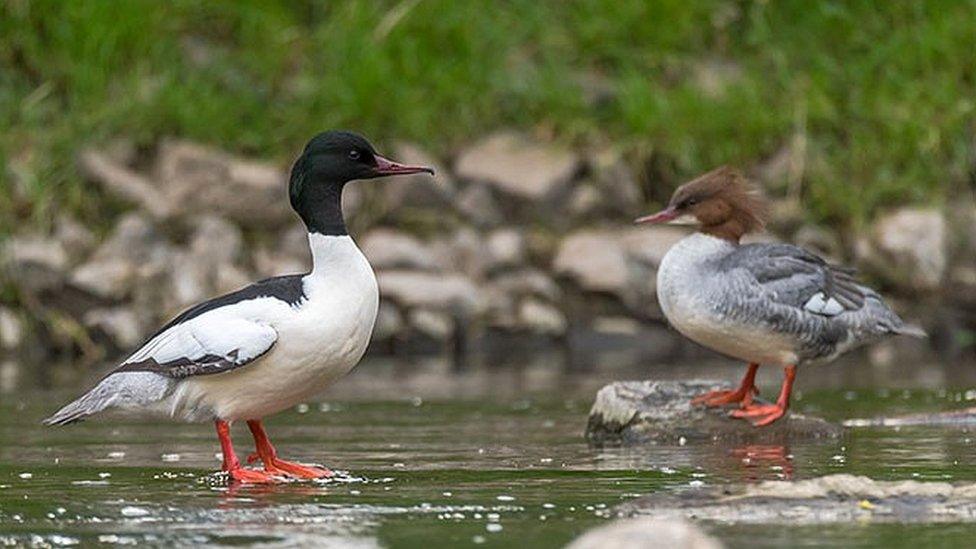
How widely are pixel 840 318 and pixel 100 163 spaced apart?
8.37 m

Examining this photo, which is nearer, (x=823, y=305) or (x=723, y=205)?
(x=823, y=305)

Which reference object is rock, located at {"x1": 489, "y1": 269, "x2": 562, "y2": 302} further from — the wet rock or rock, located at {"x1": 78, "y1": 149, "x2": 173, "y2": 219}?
the wet rock

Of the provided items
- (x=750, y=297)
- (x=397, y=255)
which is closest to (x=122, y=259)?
(x=397, y=255)

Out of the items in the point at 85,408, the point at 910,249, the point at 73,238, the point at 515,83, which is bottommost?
the point at 85,408

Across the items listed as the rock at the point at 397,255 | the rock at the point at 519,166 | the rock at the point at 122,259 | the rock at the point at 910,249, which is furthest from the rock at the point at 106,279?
the rock at the point at 910,249

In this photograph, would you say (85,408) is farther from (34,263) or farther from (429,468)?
(34,263)

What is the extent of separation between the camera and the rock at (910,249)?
1603 cm

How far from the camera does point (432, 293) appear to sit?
15711 millimetres

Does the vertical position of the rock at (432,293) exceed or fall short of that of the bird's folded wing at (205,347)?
it exceeds it

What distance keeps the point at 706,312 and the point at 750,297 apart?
0.22 m

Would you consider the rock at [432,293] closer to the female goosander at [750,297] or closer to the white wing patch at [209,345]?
the female goosander at [750,297]

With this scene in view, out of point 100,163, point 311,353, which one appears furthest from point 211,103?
point 311,353

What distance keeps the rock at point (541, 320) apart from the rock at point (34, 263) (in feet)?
11.6

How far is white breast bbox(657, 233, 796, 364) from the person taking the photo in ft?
31.6
